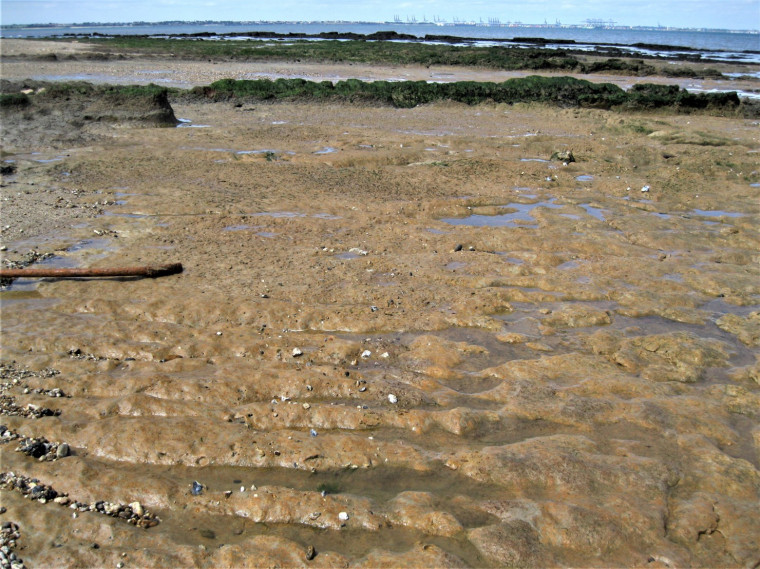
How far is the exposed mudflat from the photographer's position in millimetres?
3867

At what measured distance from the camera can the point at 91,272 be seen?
7.20m

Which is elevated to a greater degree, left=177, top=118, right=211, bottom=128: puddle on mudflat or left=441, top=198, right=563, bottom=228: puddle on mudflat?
left=177, top=118, right=211, bottom=128: puddle on mudflat

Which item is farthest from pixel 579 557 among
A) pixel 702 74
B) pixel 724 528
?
pixel 702 74

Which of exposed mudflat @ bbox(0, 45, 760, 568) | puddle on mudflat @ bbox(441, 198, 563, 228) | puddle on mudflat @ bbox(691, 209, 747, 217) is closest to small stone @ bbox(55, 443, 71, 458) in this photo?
exposed mudflat @ bbox(0, 45, 760, 568)

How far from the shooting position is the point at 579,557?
3730mm

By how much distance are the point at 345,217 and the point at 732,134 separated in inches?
574

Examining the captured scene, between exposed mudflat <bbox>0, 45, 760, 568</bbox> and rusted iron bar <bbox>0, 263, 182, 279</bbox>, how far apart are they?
14 cm

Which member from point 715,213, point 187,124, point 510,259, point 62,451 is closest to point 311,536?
point 62,451

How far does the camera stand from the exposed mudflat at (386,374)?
12.7 ft

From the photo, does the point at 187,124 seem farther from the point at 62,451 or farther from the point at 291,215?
the point at 62,451

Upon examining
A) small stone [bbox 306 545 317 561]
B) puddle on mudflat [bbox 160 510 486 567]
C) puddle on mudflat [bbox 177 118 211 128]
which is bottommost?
puddle on mudflat [bbox 160 510 486 567]

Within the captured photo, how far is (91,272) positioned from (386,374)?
4.08 m

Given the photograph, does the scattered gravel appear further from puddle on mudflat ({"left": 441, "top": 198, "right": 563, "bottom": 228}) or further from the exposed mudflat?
puddle on mudflat ({"left": 441, "top": 198, "right": 563, "bottom": 228})

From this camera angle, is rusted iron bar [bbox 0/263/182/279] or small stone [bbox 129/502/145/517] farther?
rusted iron bar [bbox 0/263/182/279]
